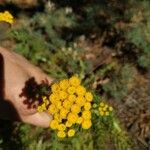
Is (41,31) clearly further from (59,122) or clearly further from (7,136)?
(59,122)

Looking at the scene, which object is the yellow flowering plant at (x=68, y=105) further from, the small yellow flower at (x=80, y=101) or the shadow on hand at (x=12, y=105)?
the shadow on hand at (x=12, y=105)

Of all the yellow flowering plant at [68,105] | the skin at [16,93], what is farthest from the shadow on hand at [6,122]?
the yellow flowering plant at [68,105]

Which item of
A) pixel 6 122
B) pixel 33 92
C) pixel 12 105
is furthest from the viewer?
pixel 6 122

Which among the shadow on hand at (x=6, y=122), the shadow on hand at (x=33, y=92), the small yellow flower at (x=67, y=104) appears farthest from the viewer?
the shadow on hand at (x=6, y=122)

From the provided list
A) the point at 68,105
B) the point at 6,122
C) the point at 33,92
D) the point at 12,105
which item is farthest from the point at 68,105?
the point at 6,122

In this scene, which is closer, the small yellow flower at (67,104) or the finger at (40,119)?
the small yellow flower at (67,104)

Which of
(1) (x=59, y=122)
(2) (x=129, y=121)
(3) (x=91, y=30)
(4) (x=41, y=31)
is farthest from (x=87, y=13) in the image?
(1) (x=59, y=122)

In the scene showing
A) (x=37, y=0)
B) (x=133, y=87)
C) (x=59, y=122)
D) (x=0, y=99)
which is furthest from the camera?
(x=37, y=0)

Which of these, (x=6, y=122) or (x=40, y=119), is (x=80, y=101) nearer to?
(x=40, y=119)
